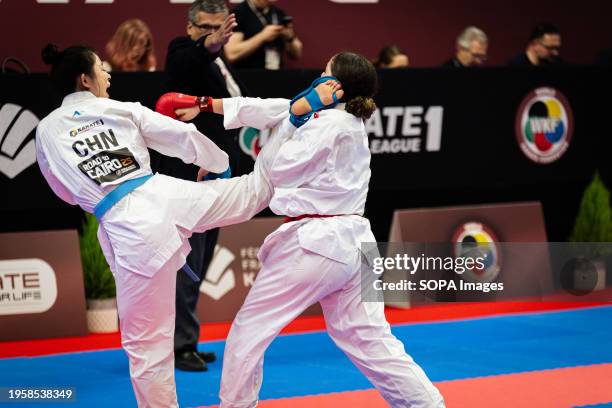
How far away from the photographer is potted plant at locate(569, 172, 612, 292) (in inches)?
356

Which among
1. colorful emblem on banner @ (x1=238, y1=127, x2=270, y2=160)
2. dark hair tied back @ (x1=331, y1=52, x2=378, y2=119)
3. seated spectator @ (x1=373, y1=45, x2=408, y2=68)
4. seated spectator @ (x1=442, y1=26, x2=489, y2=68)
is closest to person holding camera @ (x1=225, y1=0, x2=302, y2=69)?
colorful emblem on banner @ (x1=238, y1=127, x2=270, y2=160)

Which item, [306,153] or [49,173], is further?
[49,173]

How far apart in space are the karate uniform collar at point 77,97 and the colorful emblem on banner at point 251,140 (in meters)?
3.53

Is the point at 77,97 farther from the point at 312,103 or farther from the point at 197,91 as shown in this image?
the point at 197,91

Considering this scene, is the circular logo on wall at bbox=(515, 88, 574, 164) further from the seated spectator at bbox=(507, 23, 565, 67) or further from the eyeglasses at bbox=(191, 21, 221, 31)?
the eyeglasses at bbox=(191, 21, 221, 31)

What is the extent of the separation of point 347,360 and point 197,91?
1963 mm

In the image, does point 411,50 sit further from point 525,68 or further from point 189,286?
point 189,286

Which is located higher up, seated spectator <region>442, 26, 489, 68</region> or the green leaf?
seated spectator <region>442, 26, 489, 68</region>

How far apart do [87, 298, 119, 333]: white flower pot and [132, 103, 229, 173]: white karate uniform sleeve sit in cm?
335

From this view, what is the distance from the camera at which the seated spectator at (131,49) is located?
7.78 metres

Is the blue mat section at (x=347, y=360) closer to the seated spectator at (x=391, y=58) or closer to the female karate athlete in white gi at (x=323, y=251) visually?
the female karate athlete in white gi at (x=323, y=251)

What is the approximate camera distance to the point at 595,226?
30.5ft

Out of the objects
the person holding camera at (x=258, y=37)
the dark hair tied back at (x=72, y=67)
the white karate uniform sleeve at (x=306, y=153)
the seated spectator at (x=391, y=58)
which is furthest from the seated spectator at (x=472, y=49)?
the dark hair tied back at (x=72, y=67)

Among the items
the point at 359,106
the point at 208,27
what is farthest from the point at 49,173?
the point at 208,27
